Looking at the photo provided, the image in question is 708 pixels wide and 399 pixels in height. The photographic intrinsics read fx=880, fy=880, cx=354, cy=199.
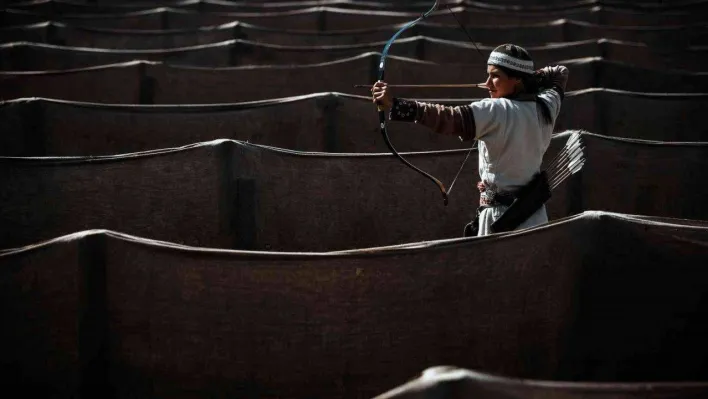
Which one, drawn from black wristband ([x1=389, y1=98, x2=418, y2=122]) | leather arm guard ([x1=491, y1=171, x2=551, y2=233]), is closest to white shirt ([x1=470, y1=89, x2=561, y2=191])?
leather arm guard ([x1=491, y1=171, x2=551, y2=233])

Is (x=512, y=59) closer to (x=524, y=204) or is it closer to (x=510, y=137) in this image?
(x=510, y=137)

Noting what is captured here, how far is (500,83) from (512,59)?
3.6 inches

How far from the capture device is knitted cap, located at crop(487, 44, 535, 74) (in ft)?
9.95

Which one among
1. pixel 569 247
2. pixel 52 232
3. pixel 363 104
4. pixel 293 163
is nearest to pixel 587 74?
pixel 363 104

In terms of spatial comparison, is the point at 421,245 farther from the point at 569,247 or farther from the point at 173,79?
the point at 173,79

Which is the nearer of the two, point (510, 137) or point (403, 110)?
point (403, 110)

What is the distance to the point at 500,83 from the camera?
10.0 ft

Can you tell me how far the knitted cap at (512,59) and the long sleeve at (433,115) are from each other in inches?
12.9

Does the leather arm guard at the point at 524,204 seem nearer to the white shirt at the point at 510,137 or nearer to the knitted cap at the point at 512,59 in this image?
the white shirt at the point at 510,137

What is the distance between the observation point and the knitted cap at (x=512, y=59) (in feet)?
9.95

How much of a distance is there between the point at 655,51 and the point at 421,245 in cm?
450

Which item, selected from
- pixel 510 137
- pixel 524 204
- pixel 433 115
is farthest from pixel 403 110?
pixel 524 204

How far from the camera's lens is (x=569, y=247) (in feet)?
9.86

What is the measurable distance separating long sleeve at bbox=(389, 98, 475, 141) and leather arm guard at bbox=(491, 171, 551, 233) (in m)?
0.44
